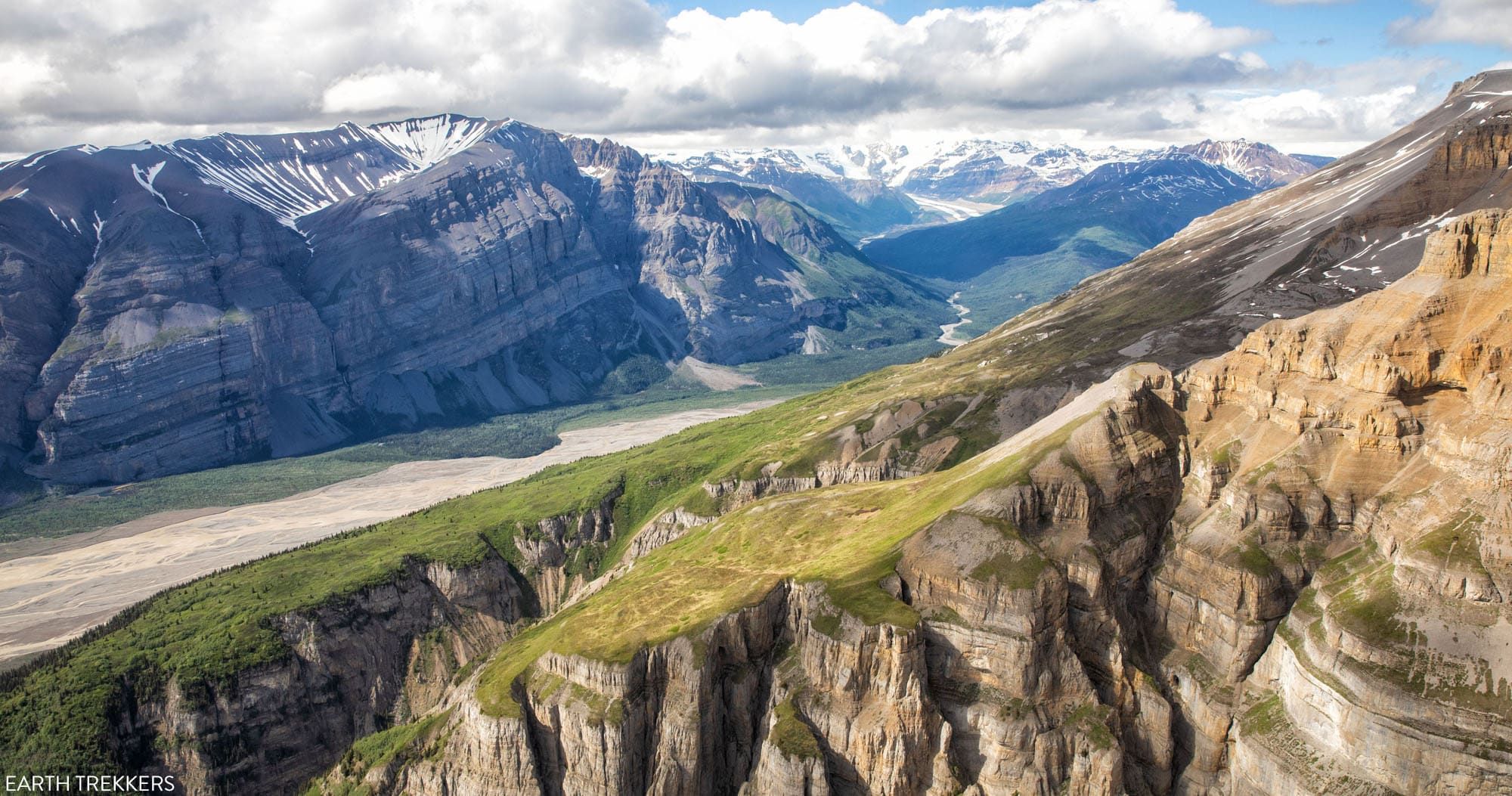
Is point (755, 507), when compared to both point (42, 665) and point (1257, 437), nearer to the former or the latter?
point (1257, 437)

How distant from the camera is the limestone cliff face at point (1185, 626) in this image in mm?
70000

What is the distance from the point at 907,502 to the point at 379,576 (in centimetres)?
10267

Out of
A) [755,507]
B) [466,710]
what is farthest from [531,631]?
[755,507]

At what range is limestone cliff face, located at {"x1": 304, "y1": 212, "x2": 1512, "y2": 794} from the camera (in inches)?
2756

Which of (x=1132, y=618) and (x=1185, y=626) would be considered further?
(x=1132, y=618)

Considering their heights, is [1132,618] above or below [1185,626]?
above

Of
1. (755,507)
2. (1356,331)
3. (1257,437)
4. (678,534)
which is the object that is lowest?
(678,534)

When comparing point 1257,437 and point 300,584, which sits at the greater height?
point 1257,437

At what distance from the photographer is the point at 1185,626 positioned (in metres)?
85.6

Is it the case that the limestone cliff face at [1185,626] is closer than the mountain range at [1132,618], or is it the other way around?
the limestone cliff face at [1185,626]

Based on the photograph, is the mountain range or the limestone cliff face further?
the mountain range

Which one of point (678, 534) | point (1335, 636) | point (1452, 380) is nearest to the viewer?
point (1335, 636)

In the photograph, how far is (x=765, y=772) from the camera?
286 feet

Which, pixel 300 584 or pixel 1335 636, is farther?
pixel 300 584
